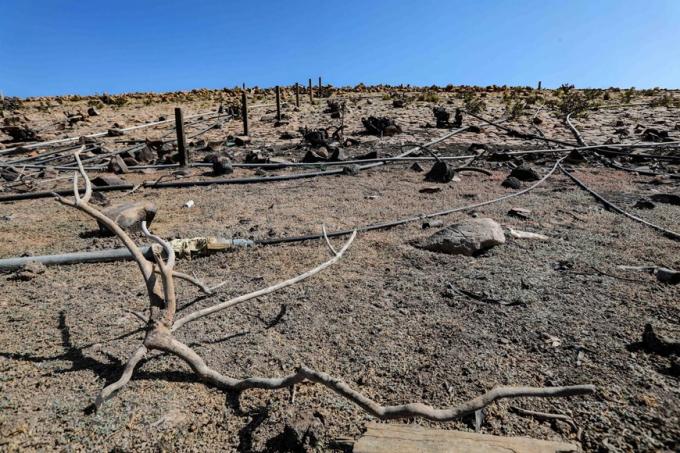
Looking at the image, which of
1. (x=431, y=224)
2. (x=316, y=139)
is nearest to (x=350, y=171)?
(x=431, y=224)

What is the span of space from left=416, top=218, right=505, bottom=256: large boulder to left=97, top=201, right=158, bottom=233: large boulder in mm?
2450

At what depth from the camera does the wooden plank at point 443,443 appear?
1.27 metres

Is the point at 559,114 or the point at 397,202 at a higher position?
the point at 559,114

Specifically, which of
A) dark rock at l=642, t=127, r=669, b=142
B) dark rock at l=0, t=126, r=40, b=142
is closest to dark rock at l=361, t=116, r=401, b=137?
dark rock at l=642, t=127, r=669, b=142

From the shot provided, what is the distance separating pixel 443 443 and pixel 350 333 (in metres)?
0.82

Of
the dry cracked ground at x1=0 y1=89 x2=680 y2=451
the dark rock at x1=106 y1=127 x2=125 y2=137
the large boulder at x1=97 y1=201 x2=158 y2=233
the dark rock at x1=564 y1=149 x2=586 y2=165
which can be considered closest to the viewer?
the dry cracked ground at x1=0 y1=89 x2=680 y2=451

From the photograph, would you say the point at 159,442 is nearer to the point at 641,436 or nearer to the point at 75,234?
the point at 641,436

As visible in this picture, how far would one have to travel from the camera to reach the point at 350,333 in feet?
6.74

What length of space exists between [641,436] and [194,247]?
2773 mm

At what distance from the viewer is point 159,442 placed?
1.42m

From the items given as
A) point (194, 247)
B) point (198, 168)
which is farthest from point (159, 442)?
point (198, 168)

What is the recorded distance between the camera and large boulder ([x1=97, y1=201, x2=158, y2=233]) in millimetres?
3572

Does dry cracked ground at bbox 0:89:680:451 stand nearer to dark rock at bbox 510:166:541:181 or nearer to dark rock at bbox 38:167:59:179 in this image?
dark rock at bbox 510:166:541:181

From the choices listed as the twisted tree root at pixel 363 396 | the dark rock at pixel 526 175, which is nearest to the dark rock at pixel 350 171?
the dark rock at pixel 526 175
